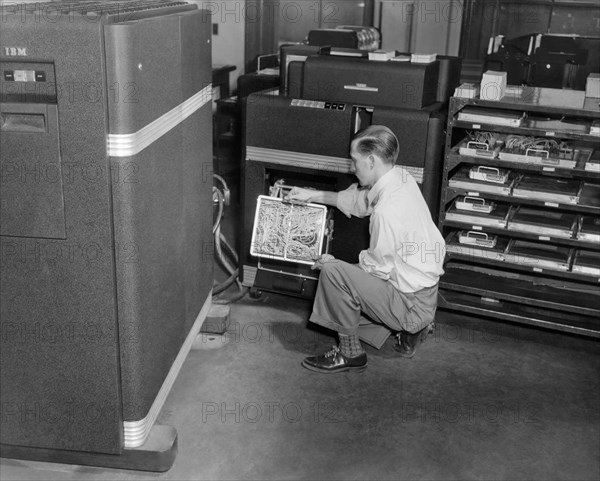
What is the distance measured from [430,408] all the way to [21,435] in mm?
1580

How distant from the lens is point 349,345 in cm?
332

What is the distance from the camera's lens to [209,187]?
331 centimetres

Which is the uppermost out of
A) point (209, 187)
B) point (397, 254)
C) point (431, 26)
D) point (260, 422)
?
point (431, 26)

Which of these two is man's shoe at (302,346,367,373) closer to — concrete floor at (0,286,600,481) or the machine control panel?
concrete floor at (0,286,600,481)

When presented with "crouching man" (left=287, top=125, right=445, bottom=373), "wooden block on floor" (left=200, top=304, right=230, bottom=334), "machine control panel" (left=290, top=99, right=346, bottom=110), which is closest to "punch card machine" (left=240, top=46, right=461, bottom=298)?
"machine control panel" (left=290, top=99, right=346, bottom=110)

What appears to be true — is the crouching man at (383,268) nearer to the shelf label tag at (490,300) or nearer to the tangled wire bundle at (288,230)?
the tangled wire bundle at (288,230)

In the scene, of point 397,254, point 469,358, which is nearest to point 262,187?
point 397,254

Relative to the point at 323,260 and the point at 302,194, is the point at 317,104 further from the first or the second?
the point at 323,260

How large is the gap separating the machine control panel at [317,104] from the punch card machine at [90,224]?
0.97m

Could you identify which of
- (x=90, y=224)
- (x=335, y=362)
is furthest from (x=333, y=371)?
(x=90, y=224)

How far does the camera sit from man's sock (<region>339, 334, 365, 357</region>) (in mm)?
3316

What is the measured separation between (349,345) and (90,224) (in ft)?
4.91

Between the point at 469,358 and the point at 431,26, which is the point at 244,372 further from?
the point at 431,26

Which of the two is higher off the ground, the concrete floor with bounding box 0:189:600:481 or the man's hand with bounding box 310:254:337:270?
the man's hand with bounding box 310:254:337:270
